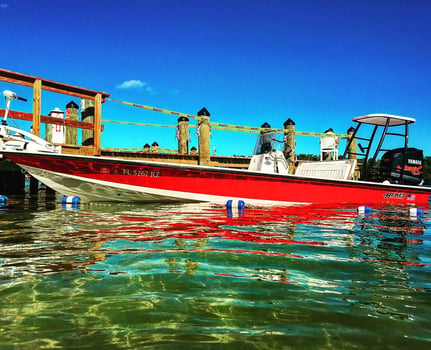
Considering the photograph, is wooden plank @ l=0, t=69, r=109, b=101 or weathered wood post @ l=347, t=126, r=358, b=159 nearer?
wooden plank @ l=0, t=69, r=109, b=101

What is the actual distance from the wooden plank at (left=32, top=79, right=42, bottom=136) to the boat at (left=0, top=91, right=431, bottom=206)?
2.55 feet

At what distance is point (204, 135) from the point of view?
12562 millimetres

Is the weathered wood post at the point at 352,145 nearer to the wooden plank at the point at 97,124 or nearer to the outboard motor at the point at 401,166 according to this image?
the outboard motor at the point at 401,166

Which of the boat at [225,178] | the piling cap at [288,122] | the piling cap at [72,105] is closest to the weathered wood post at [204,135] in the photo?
the boat at [225,178]

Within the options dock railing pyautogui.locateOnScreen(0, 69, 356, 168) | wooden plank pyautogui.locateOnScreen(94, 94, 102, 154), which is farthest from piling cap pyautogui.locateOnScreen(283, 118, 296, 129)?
wooden plank pyautogui.locateOnScreen(94, 94, 102, 154)

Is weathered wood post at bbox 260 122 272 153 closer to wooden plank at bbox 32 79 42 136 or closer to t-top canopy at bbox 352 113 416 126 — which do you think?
t-top canopy at bbox 352 113 416 126

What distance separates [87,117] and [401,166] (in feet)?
35.3

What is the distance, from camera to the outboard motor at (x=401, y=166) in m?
10.4

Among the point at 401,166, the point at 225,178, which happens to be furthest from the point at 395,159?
the point at 225,178

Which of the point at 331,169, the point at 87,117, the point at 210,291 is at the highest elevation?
the point at 87,117

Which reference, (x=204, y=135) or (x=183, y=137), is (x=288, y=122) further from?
(x=204, y=135)

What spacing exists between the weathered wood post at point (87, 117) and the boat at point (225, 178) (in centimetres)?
297

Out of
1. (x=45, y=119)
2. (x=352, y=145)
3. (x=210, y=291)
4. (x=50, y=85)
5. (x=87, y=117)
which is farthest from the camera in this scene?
(x=352, y=145)

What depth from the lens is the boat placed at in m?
8.12
